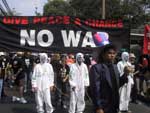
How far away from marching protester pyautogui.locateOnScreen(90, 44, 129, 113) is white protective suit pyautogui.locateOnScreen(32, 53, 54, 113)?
22.5 ft

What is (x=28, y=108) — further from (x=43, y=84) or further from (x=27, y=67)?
(x=27, y=67)

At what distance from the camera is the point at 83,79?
12.5m

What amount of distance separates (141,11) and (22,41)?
40544 millimetres

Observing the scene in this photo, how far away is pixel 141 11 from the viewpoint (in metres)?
52.0

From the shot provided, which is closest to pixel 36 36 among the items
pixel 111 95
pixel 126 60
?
pixel 126 60

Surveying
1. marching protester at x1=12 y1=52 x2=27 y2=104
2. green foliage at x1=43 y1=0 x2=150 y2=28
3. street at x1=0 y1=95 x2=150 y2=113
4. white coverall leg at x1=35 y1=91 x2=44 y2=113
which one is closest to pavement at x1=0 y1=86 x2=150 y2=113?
street at x1=0 y1=95 x2=150 y2=113

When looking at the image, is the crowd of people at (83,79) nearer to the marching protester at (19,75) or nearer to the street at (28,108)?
the marching protester at (19,75)

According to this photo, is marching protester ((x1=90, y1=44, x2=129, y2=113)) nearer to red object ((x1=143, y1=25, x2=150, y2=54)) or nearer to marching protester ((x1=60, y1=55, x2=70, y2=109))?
marching protester ((x1=60, y1=55, x2=70, y2=109))

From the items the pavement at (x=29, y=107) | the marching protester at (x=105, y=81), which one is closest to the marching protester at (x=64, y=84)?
the pavement at (x=29, y=107)

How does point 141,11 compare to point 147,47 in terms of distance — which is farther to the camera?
point 141,11

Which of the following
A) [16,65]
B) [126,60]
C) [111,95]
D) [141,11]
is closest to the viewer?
[111,95]

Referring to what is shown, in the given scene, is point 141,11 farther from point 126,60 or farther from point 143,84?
point 126,60

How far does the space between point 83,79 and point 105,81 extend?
22.9ft

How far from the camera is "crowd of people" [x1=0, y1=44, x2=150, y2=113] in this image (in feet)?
18.0
